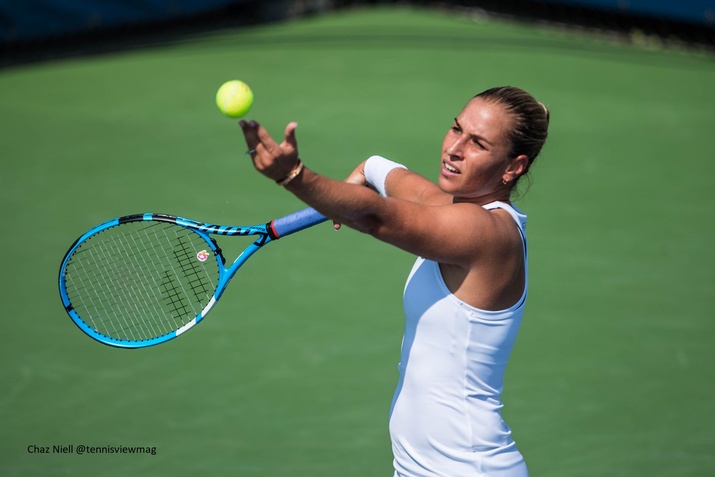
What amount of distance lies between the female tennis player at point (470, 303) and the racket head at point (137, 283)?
2.84ft

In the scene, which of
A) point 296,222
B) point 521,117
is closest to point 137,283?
point 296,222

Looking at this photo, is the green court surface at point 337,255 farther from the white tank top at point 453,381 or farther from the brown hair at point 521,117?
the brown hair at point 521,117

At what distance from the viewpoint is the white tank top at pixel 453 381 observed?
2.84 meters

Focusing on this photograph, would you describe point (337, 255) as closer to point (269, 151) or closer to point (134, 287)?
point (134, 287)

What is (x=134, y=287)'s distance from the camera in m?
4.65

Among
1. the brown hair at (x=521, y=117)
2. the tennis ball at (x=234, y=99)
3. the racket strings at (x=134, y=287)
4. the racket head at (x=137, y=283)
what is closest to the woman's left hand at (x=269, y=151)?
the tennis ball at (x=234, y=99)

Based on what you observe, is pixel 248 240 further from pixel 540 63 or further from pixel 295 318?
pixel 540 63

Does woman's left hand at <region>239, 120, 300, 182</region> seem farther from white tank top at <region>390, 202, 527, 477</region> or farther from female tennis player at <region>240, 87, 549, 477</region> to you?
white tank top at <region>390, 202, 527, 477</region>

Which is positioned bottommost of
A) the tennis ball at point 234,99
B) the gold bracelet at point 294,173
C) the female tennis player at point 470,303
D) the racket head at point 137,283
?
the racket head at point 137,283

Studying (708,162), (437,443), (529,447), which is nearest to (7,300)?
(529,447)

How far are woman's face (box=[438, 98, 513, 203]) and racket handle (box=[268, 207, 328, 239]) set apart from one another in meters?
0.57

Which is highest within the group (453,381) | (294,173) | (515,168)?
(294,173)

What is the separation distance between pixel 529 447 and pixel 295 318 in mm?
1604

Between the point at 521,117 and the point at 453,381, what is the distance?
2.49 ft
